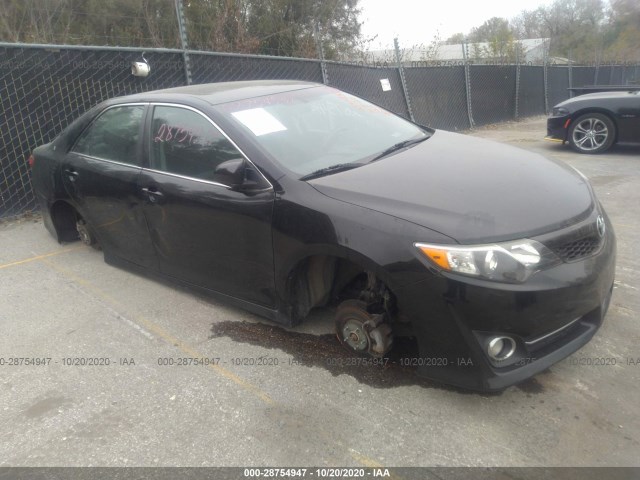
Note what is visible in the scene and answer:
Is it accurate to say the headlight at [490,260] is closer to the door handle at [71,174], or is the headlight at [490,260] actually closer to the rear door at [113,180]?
the rear door at [113,180]

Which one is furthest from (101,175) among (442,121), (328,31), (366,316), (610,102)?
(328,31)

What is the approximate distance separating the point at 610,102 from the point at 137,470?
8942 millimetres

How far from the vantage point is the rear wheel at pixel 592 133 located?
8828 millimetres

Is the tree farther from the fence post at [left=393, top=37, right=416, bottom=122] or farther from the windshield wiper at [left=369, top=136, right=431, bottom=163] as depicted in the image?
the windshield wiper at [left=369, top=136, right=431, bottom=163]

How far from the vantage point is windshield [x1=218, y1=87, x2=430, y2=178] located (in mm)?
3207

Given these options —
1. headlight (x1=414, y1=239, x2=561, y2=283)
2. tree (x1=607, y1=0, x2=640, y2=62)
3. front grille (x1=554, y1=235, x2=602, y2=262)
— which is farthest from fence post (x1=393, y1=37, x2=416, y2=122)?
tree (x1=607, y1=0, x2=640, y2=62)

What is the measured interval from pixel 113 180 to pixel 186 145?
82 cm

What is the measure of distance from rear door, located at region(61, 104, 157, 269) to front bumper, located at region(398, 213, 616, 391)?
2304mm

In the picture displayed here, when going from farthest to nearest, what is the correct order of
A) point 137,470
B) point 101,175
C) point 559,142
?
point 559,142
point 101,175
point 137,470

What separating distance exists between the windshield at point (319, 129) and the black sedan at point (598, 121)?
616 centimetres

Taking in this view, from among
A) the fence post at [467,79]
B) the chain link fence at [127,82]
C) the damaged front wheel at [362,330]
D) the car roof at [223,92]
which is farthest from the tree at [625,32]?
the damaged front wheel at [362,330]

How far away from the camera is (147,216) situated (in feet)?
12.4

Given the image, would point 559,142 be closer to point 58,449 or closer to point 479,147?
point 479,147

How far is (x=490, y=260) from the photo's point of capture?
7.82 ft
